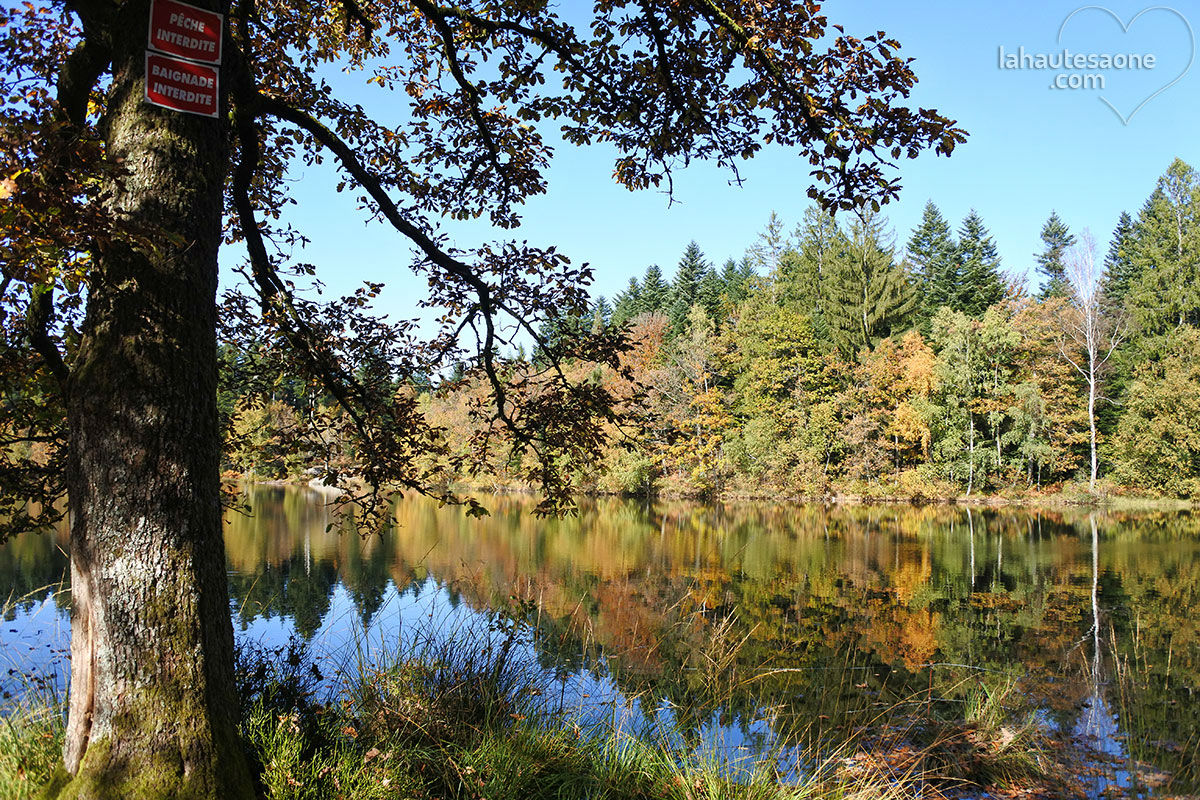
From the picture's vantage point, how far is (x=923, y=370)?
30.8 m

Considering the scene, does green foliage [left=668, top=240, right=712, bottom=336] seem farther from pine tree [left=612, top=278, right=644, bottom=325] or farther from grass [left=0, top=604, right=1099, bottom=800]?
grass [left=0, top=604, right=1099, bottom=800]

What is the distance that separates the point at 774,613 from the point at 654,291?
4146 centimetres

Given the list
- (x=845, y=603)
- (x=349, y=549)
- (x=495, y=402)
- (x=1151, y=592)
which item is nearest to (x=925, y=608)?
(x=845, y=603)

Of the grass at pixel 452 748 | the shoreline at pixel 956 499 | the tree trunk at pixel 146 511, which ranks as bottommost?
the shoreline at pixel 956 499

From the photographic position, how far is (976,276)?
127ft

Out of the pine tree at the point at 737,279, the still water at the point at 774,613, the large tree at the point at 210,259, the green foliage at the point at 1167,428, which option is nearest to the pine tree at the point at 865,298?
the pine tree at the point at 737,279

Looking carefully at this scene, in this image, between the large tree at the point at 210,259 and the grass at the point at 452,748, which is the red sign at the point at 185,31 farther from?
the grass at the point at 452,748

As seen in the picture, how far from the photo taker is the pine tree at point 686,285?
4516cm

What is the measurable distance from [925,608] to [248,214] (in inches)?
404

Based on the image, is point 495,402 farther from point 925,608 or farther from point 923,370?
point 923,370

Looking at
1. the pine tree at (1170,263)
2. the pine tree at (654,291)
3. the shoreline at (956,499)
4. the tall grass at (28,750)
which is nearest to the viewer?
the tall grass at (28,750)

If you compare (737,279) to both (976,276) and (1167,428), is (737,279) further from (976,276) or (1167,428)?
(1167,428)

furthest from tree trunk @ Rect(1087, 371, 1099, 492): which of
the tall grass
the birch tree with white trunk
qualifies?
the tall grass

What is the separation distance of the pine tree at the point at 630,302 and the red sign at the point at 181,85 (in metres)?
47.3
